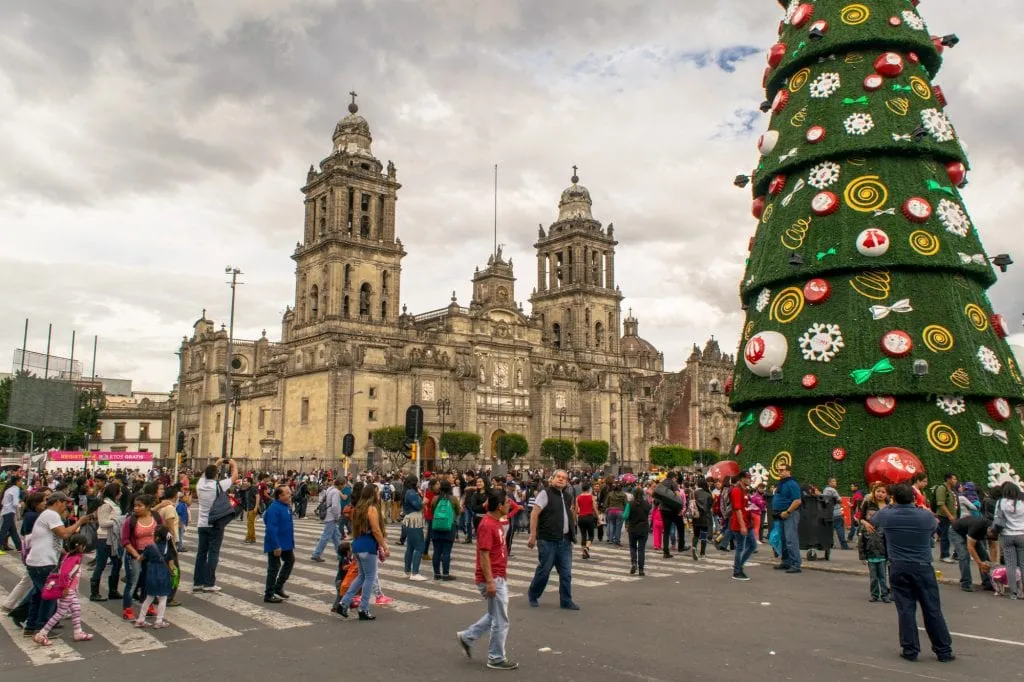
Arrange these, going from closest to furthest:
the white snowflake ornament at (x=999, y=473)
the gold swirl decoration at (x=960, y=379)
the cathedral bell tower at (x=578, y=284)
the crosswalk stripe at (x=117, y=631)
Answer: the crosswalk stripe at (x=117, y=631) → the white snowflake ornament at (x=999, y=473) → the gold swirl decoration at (x=960, y=379) → the cathedral bell tower at (x=578, y=284)

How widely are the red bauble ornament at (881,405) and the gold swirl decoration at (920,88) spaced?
774 centimetres

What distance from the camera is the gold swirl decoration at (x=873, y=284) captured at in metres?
19.2

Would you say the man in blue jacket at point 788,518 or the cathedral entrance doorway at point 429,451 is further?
the cathedral entrance doorway at point 429,451

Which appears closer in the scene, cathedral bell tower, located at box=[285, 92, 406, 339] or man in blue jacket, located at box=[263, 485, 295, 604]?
man in blue jacket, located at box=[263, 485, 295, 604]

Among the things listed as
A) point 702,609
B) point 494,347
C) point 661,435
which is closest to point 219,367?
point 494,347

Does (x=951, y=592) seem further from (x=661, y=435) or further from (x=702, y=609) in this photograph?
(x=661, y=435)

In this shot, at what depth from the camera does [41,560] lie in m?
9.20

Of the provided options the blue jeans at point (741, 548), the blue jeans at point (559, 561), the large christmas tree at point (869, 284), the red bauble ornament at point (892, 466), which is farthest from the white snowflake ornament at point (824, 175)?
the blue jeans at point (559, 561)

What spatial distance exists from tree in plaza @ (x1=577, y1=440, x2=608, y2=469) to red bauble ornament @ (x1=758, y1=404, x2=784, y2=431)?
156 ft

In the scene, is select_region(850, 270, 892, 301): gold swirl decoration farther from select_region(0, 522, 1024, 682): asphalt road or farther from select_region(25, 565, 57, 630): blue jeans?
select_region(25, 565, 57, 630): blue jeans

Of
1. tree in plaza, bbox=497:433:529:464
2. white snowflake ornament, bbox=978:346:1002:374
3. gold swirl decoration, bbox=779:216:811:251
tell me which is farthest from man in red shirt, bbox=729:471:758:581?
tree in plaza, bbox=497:433:529:464

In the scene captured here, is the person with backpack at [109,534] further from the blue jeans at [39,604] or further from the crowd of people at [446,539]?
the blue jeans at [39,604]

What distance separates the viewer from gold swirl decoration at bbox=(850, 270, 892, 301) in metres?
19.2

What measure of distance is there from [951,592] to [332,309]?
52126 mm
